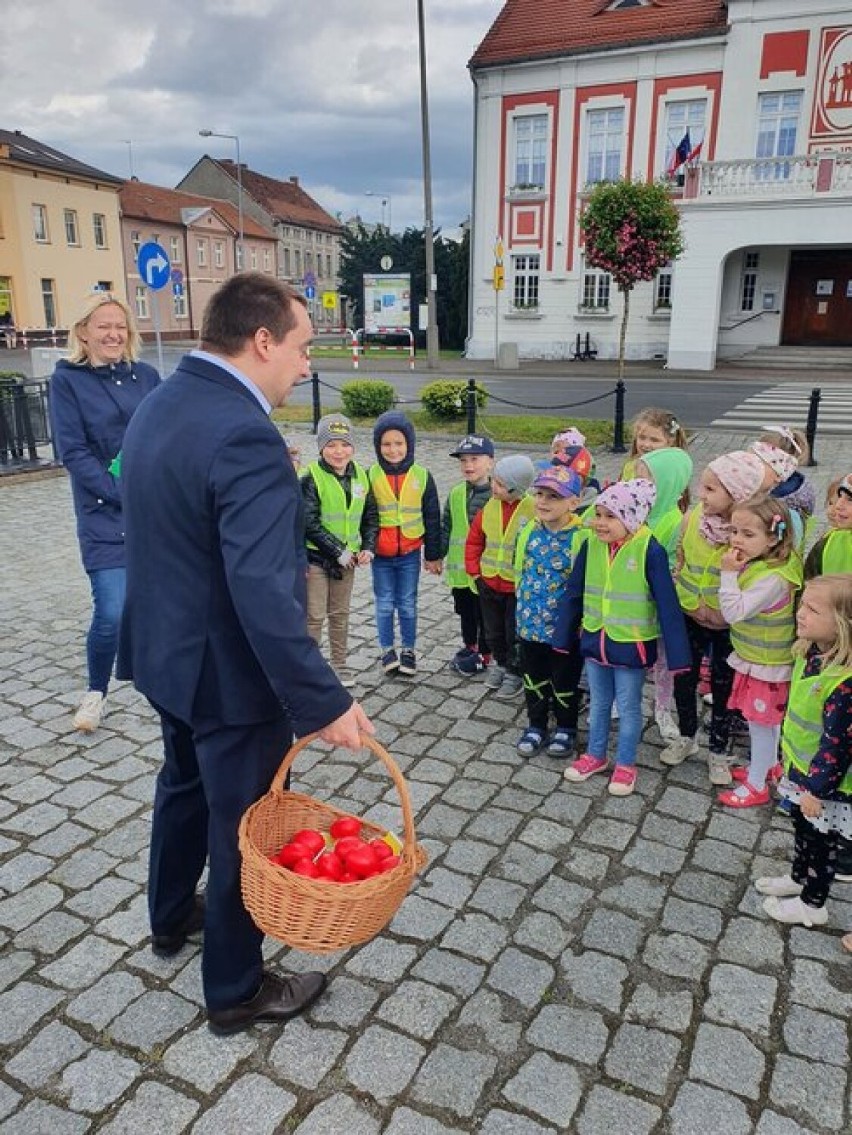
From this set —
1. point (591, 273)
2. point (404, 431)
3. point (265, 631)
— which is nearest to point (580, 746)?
point (404, 431)

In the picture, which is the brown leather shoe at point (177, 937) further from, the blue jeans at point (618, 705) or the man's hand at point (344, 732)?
the blue jeans at point (618, 705)

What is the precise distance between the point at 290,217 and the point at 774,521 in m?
76.2

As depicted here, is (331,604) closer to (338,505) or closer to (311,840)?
(338,505)

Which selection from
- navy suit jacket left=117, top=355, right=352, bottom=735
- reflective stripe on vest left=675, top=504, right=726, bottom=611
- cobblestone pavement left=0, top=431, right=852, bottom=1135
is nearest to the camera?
navy suit jacket left=117, top=355, right=352, bottom=735

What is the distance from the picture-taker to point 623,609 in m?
3.87

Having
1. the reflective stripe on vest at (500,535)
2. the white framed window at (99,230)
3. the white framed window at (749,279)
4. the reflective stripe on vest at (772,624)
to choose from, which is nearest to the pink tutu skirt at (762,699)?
the reflective stripe on vest at (772,624)

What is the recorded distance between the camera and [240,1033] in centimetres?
265

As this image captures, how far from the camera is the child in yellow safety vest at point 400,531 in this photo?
517 cm

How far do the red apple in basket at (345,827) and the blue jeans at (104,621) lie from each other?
7.35 ft

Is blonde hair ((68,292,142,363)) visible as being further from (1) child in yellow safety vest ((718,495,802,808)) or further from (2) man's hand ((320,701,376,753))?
(1) child in yellow safety vest ((718,495,802,808))

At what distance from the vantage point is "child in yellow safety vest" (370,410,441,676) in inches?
204

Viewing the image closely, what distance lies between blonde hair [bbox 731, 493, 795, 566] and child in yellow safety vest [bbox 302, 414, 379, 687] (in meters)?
2.15

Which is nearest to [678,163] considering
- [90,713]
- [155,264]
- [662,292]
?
[662,292]

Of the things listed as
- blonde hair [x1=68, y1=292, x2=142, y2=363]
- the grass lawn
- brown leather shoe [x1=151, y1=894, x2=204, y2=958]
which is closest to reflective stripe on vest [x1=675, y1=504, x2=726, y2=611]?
brown leather shoe [x1=151, y1=894, x2=204, y2=958]
